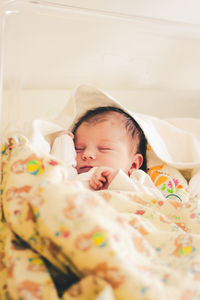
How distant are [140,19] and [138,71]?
33 centimetres

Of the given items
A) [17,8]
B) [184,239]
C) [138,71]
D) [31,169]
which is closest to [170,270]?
[184,239]

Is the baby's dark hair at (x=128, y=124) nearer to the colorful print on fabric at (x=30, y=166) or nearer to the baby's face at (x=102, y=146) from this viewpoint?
the baby's face at (x=102, y=146)

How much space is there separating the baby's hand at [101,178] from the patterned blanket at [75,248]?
0.23m

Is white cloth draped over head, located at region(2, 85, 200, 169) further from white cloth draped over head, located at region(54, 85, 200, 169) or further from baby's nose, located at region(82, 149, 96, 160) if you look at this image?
baby's nose, located at region(82, 149, 96, 160)

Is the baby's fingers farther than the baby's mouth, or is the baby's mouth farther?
the baby's mouth

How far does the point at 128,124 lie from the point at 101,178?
0.96ft

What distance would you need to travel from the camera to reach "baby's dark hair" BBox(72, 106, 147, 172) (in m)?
1.18

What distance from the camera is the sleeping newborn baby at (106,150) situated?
0.97m

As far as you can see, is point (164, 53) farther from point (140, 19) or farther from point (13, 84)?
point (13, 84)

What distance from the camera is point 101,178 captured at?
0.94m

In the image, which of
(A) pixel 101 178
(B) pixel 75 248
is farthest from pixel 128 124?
(B) pixel 75 248

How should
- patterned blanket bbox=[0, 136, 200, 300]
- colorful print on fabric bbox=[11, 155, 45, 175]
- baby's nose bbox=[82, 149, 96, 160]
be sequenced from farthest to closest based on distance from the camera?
baby's nose bbox=[82, 149, 96, 160] → colorful print on fabric bbox=[11, 155, 45, 175] → patterned blanket bbox=[0, 136, 200, 300]

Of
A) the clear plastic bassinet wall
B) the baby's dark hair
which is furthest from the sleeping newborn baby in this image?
the clear plastic bassinet wall

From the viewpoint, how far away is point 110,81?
1.40 meters
